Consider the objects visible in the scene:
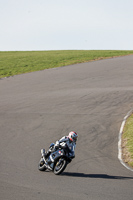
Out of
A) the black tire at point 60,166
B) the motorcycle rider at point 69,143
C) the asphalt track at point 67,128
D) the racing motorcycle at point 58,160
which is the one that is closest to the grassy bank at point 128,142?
the asphalt track at point 67,128

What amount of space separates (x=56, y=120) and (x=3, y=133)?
3770 millimetres

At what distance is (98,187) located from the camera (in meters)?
9.72

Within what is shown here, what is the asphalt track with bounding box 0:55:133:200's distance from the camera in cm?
966

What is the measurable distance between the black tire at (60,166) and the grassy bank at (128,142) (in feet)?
11.6

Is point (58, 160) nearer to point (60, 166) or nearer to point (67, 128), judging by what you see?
point (60, 166)

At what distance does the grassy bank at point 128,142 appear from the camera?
13.7 metres

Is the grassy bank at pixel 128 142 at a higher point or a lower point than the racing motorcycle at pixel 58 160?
lower

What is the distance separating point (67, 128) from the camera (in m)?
18.5

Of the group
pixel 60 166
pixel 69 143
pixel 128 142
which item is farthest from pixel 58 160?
pixel 128 142

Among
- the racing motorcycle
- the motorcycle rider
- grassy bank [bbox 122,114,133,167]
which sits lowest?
grassy bank [bbox 122,114,133,167]

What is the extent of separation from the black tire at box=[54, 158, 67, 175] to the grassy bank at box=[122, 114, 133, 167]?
3.55 metres

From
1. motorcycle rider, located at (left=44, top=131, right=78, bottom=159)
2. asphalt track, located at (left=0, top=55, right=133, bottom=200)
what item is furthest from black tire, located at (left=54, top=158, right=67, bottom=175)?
motorcycle rider, located at (left=44, top=131, right=78, bottom=159)

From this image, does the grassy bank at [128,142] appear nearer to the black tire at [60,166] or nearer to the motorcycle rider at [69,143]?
the motorcycle rider at [69,143]

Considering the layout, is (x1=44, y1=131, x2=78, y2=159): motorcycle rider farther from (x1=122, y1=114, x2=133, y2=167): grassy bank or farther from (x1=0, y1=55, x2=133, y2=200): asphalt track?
(x1=122, y1=114, x2=133, y2=167): grassy bank
